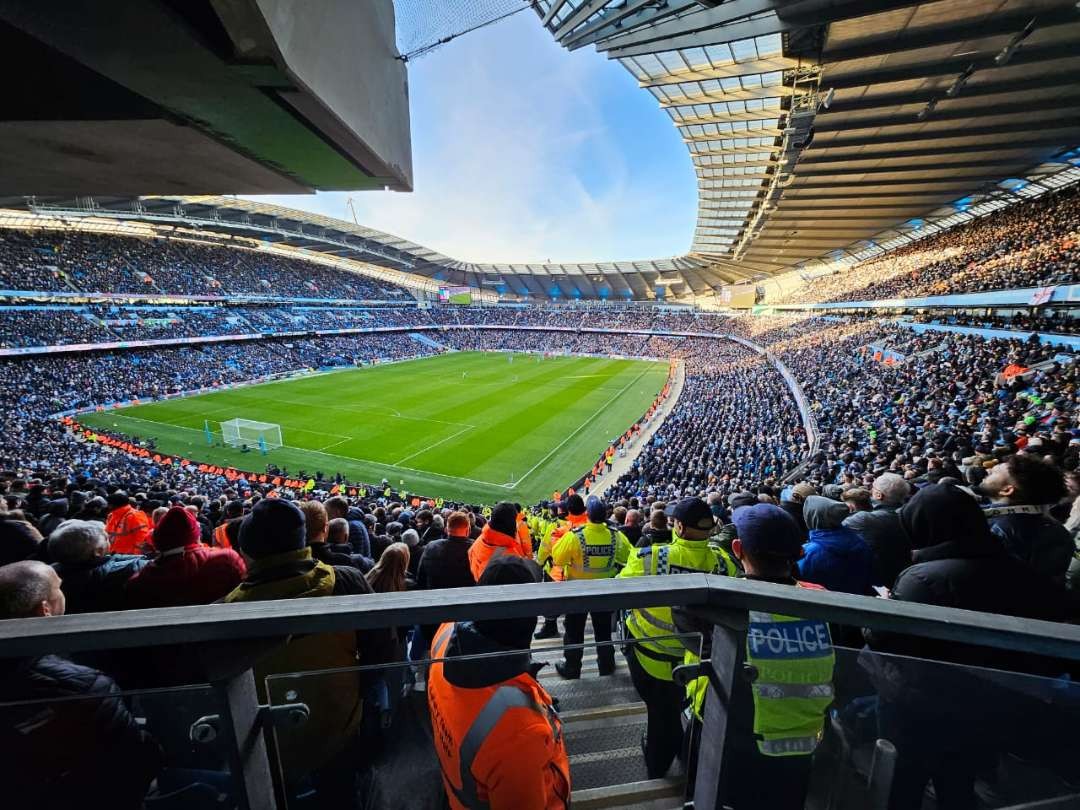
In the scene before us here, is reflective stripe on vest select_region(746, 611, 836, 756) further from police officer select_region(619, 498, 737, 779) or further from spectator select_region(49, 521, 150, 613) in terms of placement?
spectator select_region(49, 521, 150, 613)

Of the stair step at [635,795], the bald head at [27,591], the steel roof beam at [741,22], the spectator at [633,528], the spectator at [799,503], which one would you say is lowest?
the spectator at [633,528]

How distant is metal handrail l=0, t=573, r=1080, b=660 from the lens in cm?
111

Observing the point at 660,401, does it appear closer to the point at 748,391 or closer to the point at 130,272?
the point at 748,391

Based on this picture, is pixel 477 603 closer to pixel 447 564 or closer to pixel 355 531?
pixel 447 564

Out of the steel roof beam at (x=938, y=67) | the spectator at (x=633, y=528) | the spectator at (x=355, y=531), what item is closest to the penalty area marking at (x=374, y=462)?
the spectator at (x=633, y=528)

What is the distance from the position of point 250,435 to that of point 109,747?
1072 inches

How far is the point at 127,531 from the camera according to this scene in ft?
19.7

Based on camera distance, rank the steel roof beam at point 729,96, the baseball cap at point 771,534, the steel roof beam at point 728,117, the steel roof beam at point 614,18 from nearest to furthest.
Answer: the baseball cap at point 771,534 < the steel roof beam at point 614,18 < the steel roof beam at point 729,96 < the steel roof beam at point 728,117

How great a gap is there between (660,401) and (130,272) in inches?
2005

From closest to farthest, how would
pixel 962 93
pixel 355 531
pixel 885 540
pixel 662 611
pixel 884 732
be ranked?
pixel 884 732 < pixel 662 611 < pixel 885 540 < pixel 355 531 < pixel 962 93

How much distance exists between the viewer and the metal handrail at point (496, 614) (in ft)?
3.64

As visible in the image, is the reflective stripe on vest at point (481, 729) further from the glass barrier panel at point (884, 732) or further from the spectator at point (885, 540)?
the spectator at point (885, 540)

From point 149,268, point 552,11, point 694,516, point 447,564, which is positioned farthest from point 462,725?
point 149,268

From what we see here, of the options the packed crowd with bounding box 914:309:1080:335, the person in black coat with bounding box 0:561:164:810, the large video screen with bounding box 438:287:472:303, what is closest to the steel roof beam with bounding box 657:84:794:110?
the packed crowd with bounding box 914:309:1080:335
